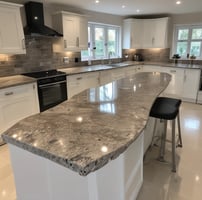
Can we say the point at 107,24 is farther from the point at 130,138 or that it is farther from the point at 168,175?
the point at 130,138

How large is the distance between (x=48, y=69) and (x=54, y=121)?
2885 mm

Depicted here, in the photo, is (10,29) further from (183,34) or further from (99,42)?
(183,34)

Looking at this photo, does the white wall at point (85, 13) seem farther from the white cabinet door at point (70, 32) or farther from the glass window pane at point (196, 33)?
the glass window pane at point (196, 33)

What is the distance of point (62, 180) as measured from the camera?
1072 mm

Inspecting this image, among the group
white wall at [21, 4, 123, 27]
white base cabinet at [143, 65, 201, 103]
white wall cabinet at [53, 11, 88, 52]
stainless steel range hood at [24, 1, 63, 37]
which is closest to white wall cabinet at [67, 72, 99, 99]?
white wall cabinet at [53, 11, 88, 52]

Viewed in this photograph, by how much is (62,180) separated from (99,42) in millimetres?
4623

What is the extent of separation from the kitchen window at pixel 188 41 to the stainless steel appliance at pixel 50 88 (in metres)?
3.83

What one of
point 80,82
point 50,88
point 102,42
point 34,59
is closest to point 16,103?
point 50,88

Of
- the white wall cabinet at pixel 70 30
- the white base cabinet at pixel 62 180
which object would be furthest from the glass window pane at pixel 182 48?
the white base cabinet at pixel 62 180

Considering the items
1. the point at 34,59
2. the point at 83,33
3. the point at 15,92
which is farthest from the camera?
the point at 83,33

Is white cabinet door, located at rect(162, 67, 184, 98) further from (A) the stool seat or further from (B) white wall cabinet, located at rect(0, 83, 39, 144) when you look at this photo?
(B) white wall cabinet, located at rect(0, 83, 39, 144)

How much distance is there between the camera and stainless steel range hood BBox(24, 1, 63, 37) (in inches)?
128

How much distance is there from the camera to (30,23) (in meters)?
3.39

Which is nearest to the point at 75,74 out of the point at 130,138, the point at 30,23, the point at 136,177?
the point at 30,23
